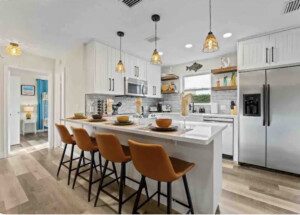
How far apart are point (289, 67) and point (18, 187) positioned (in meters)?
4.67

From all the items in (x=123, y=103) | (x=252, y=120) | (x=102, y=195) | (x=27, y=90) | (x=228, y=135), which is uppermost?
(x=27, y=90)

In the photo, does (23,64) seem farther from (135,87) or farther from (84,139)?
(84,139)

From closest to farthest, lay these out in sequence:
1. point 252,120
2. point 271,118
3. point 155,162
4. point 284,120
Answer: point 155,162 < point 284,120 < point 271,118 < point 252,120

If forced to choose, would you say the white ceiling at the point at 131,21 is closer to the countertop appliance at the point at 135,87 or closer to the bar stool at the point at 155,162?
the countertop appliance at the point at 135,87

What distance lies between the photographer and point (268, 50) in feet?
9.66

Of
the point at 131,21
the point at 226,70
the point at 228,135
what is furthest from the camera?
the point at 226,70

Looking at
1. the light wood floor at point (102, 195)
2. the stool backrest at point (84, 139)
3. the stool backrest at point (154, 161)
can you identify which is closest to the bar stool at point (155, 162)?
the stool backrest at point (154, 161)

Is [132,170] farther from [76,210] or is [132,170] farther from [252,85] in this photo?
[252,85]

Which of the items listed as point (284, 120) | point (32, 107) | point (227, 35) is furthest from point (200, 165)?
point (32, 107)

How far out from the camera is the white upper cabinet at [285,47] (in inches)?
107

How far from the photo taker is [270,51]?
2.93 m

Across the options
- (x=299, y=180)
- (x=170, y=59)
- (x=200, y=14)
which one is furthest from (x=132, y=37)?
(x=299, y=180)

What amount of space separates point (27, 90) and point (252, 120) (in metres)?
7.83

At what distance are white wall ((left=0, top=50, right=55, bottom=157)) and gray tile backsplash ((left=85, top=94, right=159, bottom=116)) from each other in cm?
182
